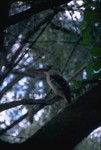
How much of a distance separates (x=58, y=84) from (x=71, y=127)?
160 inches

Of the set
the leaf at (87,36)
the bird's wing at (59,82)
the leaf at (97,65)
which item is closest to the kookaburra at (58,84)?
the bird's wing at (59,82)

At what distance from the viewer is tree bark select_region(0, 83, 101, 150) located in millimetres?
2021

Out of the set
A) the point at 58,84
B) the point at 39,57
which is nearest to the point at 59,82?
the point at 58,84

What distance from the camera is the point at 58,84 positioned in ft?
20.0

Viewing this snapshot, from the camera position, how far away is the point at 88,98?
2.12 metres

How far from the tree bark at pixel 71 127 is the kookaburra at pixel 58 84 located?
2911 mm

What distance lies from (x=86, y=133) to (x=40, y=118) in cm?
705

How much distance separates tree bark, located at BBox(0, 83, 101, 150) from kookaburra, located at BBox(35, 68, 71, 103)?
2911mm

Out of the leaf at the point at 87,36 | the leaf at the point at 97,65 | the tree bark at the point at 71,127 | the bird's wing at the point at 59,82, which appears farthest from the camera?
the bird's wing at the point at 59,82

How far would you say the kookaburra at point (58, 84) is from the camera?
538 cm

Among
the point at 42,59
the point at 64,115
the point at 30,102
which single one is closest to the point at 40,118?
the point at 42,59

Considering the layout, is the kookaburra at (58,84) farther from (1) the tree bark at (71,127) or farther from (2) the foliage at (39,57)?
(1) the tree bark at (71,127)

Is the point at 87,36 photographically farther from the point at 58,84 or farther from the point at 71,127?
the point at 58,84

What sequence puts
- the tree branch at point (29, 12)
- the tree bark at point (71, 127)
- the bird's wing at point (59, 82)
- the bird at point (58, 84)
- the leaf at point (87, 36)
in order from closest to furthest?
1. the tree bark at point (71, 127)
2. the tree branch at point (29, 12)
3. the leaf at point (87, 36)
4. the bird at point (58, 84)
5. the bird's wing at point (59, 82)
